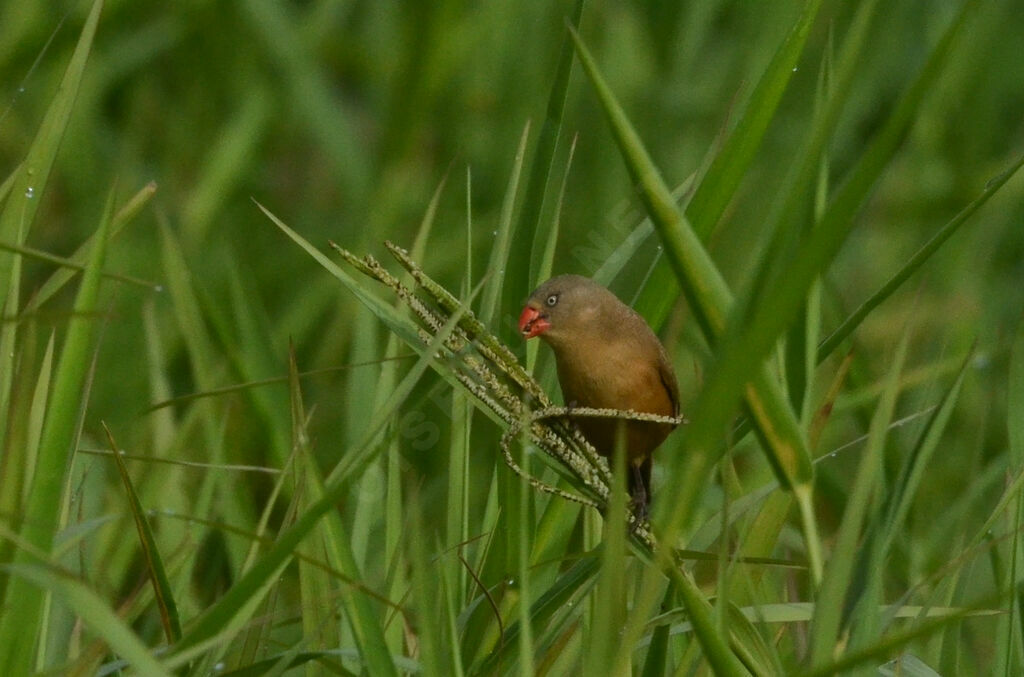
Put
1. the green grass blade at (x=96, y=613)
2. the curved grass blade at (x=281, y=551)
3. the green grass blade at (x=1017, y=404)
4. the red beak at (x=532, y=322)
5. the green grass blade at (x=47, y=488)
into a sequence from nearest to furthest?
the green grass blade at (x=96, y=613) → the curved grass blade at (x=281, y=551) → the green grass blade at (x=47, y=488) → the green grass blade at (x=1017, y=404) → the red beak at (x=532, y=322)

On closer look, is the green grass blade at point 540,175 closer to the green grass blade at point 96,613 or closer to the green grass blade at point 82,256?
the green grass blade at point 82,256

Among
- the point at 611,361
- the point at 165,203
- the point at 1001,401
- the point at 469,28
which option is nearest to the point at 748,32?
the point at 469,28

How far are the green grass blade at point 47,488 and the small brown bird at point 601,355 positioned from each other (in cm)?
84

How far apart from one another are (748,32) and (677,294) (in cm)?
326

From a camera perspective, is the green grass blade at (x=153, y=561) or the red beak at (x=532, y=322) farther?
the red beak at (x=532, y=322)

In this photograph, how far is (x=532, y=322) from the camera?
8.13ft

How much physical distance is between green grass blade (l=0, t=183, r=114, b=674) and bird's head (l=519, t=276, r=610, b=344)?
864mm

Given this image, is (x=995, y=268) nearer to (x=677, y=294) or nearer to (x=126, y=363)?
(x=126, y=363)

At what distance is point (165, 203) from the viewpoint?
4.98 metres

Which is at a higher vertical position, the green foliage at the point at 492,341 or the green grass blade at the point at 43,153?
the green grass blade at the point at 43,153

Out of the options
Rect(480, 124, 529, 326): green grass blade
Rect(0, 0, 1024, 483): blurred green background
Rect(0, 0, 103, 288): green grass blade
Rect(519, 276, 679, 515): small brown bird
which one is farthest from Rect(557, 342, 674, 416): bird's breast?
Rect(0, 0, 1024, 483): blurred green background

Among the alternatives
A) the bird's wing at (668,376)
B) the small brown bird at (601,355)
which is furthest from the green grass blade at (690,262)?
the bird's wing at (668,376)

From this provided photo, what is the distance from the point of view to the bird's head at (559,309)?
248cm

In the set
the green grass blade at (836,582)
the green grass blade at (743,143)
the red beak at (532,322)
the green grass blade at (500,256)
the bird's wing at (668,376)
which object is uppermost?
the green grass blade at (743,143)
